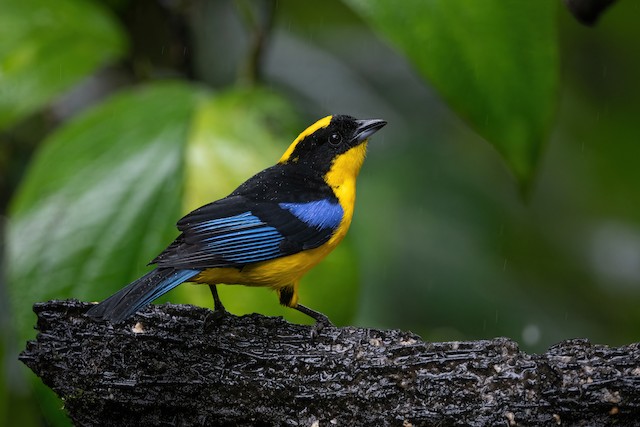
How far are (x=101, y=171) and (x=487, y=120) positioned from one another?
1.24 metres

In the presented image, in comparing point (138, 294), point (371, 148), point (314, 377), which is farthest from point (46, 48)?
point (314, 377)

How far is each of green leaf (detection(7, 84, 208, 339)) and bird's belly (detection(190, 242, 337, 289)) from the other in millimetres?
743

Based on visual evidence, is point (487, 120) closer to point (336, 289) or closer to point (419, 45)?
point (419, 45)

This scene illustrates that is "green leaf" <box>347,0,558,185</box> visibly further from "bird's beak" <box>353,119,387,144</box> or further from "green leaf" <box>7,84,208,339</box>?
"green leaf" <box>7,84,208,339</box>

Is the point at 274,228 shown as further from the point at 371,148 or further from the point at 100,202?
the point at 371,148

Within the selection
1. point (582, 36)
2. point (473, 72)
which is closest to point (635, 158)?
point (582, 36)

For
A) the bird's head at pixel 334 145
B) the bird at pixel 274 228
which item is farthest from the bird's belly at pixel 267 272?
the bird's head at pixel 334 145

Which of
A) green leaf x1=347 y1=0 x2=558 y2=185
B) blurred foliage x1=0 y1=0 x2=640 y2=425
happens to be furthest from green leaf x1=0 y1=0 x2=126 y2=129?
green leaf x1=347 y1=0 x2=558 y2=185

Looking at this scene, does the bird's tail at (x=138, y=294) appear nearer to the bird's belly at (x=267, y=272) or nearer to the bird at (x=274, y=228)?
the bird at (x=274, y=228)

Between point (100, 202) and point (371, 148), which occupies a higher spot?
point (371, 148)

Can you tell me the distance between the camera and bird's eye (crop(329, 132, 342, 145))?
2260 millimetres

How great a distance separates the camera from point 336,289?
2.75 meters

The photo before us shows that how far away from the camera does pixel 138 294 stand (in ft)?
5.69

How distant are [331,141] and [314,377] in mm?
658
